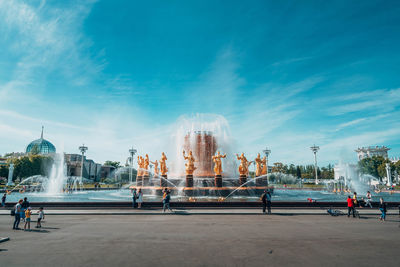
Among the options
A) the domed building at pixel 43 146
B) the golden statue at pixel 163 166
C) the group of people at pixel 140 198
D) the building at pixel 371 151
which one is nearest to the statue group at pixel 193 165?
the golden statue at pixel 163 166

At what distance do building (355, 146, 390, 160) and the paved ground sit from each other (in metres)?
173

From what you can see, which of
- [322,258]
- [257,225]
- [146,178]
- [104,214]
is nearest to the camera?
[322,258]

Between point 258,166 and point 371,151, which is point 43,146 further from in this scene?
point 371,151

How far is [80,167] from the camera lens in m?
129

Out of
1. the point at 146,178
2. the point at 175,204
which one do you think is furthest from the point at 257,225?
the point at 146,178

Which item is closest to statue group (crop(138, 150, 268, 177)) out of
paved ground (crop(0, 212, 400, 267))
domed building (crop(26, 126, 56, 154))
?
paved ground (crop(0, 212, 400, 267))

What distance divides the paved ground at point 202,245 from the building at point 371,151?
17348cm

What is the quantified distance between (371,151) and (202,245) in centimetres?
18892

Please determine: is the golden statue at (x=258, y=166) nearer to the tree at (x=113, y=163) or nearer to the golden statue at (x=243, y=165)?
the golden statue at (x=243, y=165)

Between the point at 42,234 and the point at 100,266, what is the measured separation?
5.75m

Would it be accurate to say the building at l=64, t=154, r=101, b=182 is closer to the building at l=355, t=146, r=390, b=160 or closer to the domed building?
the domed building

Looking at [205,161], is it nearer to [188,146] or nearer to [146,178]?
[188,146]

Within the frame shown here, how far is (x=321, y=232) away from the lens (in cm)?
1086

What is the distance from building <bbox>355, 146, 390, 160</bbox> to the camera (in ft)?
507
